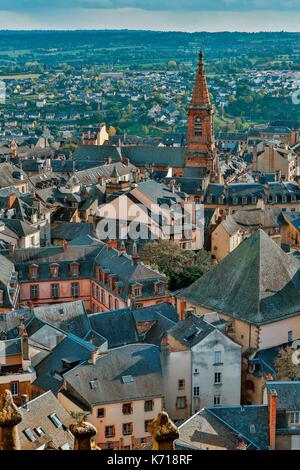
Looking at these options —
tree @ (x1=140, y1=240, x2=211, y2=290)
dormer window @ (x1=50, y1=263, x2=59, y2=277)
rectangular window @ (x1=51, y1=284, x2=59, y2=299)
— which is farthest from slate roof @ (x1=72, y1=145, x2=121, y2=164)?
rectangular window @ (x1=51, y1=284, x2=59, y2=299)

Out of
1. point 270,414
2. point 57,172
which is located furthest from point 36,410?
point 57,172

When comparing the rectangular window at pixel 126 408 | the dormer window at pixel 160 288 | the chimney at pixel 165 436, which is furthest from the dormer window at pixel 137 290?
the chimney at pixel 165 436

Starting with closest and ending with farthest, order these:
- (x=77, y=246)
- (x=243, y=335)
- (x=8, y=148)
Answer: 1. (x=243, y=335)
2. (x=77, y=246)
3. (x=8, y=148)

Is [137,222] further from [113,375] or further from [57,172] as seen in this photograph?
[57,172]

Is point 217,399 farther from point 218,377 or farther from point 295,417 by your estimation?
point 295,417

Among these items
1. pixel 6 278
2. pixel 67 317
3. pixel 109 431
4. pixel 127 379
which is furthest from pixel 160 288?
pixel 109 431

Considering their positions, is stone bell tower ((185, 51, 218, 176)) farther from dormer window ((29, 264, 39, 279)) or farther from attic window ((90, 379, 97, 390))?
attic window ((90, 379, 97, 390))
